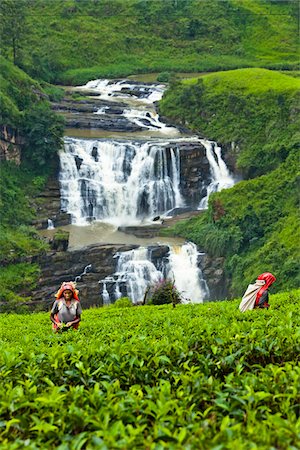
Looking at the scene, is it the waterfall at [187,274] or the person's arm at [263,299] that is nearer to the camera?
the person's arm at [263,299]

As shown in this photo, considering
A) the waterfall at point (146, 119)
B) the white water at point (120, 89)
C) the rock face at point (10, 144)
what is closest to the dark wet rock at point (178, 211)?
the waterfall at point (146, 119)

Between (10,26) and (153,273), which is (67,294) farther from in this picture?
(10,26)

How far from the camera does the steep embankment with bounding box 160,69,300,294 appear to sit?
28.2 metres

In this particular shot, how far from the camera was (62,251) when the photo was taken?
2861 cm

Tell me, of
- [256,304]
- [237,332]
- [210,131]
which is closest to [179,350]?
[237,332]

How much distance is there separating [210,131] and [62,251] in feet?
60.6

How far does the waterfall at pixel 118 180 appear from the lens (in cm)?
3478

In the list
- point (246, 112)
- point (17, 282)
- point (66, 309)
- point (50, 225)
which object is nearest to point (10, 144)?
point (50, 225)

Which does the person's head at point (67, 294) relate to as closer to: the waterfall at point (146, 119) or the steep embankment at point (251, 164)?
the steep embankment at point (251, 164)

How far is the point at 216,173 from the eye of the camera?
3800 cm

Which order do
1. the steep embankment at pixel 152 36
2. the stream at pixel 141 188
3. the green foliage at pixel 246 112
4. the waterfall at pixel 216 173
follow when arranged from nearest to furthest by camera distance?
1. the stream at pixel 141 188
2. the green foliage at pixel 246 112
3. the waterfall at pixel 216 173
4. the steep embankment at pixel 152 36

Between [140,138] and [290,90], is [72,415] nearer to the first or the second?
[140,138]

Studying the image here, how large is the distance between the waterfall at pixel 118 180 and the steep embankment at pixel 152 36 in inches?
876

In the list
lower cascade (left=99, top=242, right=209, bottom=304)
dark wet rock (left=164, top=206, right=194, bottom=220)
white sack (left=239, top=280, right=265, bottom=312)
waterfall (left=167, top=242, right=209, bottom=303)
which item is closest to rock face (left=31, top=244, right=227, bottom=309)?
lower cascade (left=99, top=242, right=209, bottom=304)
